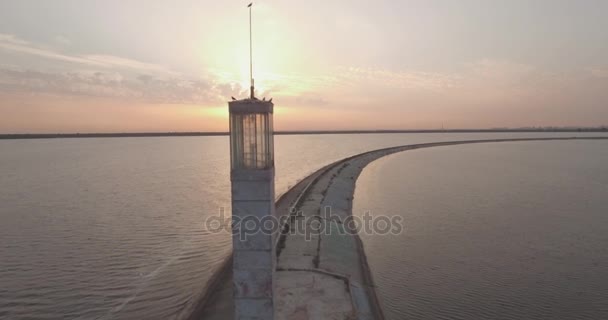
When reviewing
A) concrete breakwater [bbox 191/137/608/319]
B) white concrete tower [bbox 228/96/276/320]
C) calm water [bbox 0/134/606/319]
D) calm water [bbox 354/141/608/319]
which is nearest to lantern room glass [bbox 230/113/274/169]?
white concrete tower [bbox 228/96/276/320]

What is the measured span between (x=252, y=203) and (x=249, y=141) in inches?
52.0

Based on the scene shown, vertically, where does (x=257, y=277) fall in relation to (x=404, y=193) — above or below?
above

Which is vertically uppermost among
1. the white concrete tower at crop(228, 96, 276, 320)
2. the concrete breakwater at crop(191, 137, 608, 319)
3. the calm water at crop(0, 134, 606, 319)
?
the white concrete tower at crop(228, 96, 276, 320)

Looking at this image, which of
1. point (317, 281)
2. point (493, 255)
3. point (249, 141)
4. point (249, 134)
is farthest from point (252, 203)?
point (493, 255)

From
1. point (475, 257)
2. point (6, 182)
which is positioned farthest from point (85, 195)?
point (475, 257)

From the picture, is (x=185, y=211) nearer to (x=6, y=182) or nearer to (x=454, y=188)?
(x=454, y=188)

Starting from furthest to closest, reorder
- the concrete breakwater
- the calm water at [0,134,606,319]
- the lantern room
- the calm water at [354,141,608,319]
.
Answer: the calm water at [0,134,606,319] < the calm water at [354,141,608,319] < the concrete breakwater < the lantern room

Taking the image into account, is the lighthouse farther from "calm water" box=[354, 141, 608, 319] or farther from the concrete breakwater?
"calm water" box=[354, 141, 608, 319]

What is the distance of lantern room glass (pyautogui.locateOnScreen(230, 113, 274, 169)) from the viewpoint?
7.43 metres

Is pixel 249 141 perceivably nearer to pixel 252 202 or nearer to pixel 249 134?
pixel 249 134

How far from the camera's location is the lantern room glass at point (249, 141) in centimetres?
743

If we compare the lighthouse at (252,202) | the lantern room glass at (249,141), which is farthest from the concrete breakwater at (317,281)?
the lantern room glass at (249,141)

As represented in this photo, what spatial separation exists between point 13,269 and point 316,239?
13.8 meters

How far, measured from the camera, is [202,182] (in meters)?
43.4
